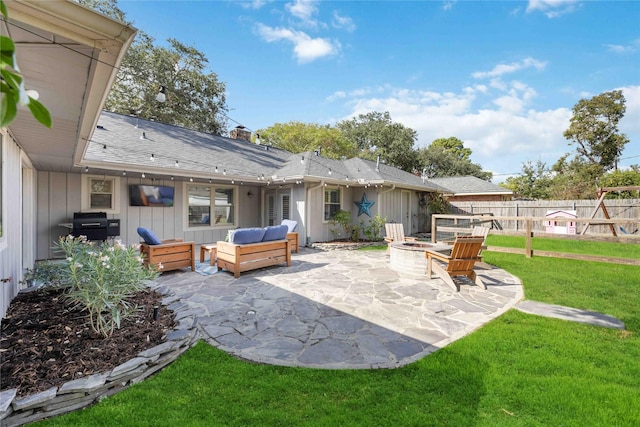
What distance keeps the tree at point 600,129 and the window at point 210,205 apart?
91.3 feet

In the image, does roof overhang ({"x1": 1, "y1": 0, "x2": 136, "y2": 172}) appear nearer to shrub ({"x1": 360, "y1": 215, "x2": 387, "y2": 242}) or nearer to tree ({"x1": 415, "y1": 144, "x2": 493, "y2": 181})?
shrub ({"x1": 360, "y1": 215, "x2": 387, "y2": 242})

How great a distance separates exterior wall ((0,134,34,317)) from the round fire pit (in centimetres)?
659

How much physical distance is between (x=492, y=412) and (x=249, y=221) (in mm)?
10373

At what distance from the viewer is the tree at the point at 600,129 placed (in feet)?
72.6

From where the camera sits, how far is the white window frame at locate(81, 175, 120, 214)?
8.00 metres

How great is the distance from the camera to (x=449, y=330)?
389 cm

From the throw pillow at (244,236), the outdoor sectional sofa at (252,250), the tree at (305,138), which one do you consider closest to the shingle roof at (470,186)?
the tree at (305,138)

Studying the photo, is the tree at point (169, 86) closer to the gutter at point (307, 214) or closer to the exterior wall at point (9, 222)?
the gutter at point (307, 214)

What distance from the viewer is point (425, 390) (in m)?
2.63

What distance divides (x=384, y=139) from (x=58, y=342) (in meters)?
29.6

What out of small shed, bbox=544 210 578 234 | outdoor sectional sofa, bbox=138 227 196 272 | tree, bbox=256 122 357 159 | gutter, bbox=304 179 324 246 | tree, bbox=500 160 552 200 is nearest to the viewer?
outdoor sectional sofa, bbox=138 227 196 272

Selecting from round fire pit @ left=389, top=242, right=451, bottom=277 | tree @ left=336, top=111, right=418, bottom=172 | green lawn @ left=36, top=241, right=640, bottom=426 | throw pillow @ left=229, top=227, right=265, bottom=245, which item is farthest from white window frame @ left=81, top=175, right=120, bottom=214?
tree @ left=336, top=111, right=418, bottom=172

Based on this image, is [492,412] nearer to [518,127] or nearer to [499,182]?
[518,127]

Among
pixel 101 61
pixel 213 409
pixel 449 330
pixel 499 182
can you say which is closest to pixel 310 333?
pixel 213 409
